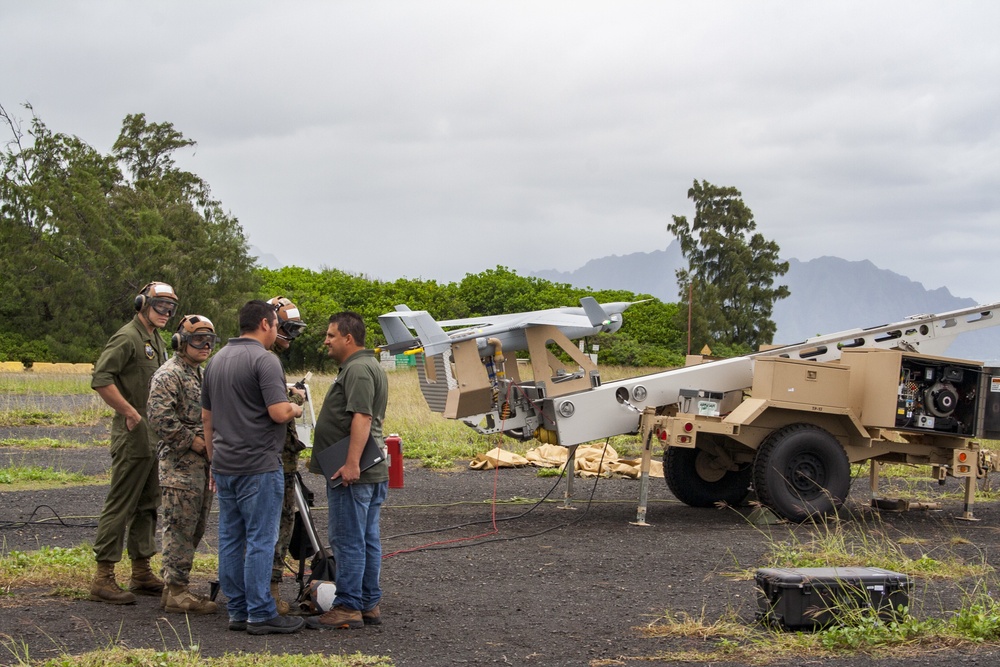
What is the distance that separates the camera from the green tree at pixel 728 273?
2064 inches

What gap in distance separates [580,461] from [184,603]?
9.56 meters

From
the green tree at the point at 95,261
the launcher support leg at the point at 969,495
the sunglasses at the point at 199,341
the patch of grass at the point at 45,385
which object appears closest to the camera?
the sunglasses at the point at 199,341

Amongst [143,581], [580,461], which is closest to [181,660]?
→ [143,581]

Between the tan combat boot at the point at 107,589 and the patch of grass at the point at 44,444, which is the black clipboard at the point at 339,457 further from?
the patch of grass at the point at 44,444

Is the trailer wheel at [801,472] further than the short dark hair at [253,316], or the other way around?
the trailer wheel at [801,472]

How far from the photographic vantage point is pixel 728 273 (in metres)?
54.7

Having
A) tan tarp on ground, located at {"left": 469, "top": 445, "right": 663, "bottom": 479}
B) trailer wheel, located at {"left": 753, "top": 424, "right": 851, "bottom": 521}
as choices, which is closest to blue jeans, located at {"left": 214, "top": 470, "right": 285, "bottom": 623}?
trailer wheel, located at {"left": 753, "top": 424, "right": 851, "bottom": 521}

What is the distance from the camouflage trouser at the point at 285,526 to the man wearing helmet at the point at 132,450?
104 centimetres

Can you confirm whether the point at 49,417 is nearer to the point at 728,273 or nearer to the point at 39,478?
the point at 39,478

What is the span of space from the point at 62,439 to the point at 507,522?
11.1 m

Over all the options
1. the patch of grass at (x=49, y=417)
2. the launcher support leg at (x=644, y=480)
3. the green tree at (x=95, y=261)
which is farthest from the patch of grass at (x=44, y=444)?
the green tree at (x=95, y=261)

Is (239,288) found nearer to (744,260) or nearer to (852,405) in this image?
(744,260)

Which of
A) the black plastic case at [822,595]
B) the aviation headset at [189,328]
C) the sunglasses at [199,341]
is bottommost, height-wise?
the black plastic case at [822,595]

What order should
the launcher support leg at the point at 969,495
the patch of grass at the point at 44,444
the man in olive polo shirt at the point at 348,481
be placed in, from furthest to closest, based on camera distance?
the patch of grass at the point at 44,444 < the launcher support leg at the point at 969,495 < the man in olive polo shirt at the point at 348,481
